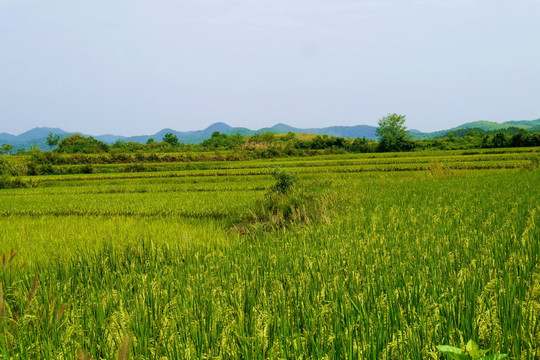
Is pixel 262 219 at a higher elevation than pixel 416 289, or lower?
lower

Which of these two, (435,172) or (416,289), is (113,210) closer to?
(416,289)

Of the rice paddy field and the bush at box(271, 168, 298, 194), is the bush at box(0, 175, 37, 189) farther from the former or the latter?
the bush at box(271, 168, 298, 194)

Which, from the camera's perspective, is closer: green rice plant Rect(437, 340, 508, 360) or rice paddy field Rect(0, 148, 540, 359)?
green rice plant Rect(437, 340, 508, 360)

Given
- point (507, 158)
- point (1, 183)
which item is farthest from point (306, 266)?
point (507, 158)

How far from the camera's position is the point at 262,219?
32.2 feet

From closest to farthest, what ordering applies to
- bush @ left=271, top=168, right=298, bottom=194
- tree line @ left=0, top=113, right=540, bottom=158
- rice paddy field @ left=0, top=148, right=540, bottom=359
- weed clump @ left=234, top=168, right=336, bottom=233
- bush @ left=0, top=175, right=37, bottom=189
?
rice paddy field @ left=0, top=148, right=540, bottom=359, weed clump @ left=234, top=168, right=336, bottom=233, bush @ left=271, top=168, right=298, bottom=194, bush @ left=0, top=175, right=37, bottom=189, tree line @ left=0, top=113, right=540, bottom=158

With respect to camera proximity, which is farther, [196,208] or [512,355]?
[196,208]

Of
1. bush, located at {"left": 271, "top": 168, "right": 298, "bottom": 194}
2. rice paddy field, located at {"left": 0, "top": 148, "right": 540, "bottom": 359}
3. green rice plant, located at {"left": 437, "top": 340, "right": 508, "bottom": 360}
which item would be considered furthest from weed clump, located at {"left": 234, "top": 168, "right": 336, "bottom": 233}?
green rice plant, located at {"left": 437, "top": 340, "right": 508, "bottom": 360}

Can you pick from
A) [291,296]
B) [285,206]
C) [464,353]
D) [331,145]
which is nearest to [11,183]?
[285,206]

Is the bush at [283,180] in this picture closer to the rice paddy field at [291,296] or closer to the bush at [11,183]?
the rice paddy field at [291,296]

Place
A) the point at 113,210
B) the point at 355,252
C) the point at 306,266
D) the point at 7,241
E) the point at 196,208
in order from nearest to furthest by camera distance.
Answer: the point at 306,266
the point at 355,252
the point at 7,241
the point at 196,208
the point at 113,210

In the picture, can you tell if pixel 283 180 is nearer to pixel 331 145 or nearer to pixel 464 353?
pixel 464 353

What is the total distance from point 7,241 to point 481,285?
25.5 ft

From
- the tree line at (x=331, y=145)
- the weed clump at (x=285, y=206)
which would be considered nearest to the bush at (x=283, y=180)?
the weed clump at (x=285, y=206)
